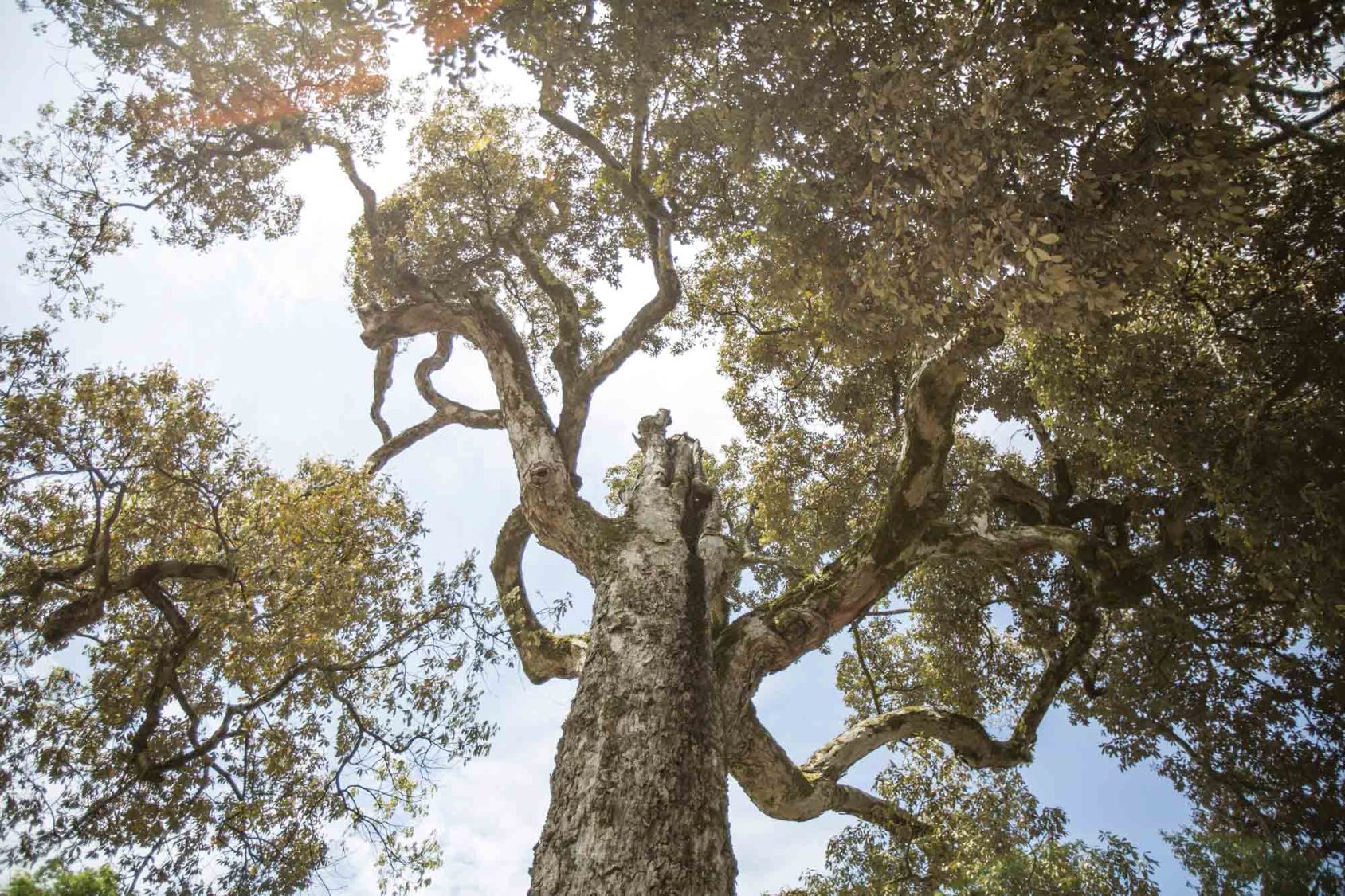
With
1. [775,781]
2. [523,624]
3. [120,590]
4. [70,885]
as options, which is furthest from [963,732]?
[70,885]

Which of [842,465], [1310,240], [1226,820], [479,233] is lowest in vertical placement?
Result: [1226,820]

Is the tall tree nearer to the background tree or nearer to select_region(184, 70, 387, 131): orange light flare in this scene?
select_region(184, 70, 387, 131): orange light flare

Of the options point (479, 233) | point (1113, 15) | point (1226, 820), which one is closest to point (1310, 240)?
point (1113, 15)

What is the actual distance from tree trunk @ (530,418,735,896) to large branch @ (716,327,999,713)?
3.17 ft

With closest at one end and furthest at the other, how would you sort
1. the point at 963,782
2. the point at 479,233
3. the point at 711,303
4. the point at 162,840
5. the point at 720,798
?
the point at 720,798, the point at 162,840, the point at 963,782, the point at 479,233, the point at 711,303

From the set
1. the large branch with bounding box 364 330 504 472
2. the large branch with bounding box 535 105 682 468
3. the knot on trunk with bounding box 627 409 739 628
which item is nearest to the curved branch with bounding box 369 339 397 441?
the large branch with bounding box 364 330 504 472

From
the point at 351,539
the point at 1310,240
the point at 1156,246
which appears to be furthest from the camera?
the point at 351,539

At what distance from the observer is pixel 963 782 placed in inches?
401

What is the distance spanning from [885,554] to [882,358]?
245 cm

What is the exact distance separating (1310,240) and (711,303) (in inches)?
322

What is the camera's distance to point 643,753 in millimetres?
3955

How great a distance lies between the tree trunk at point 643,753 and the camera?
3.42 meters

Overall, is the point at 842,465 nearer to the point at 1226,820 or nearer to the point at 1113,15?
the point at 1226,820

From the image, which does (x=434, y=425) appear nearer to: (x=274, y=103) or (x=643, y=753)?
(x=274, y=103)
